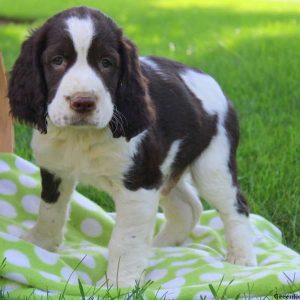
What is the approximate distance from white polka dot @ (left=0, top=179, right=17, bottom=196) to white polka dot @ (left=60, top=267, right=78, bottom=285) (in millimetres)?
995

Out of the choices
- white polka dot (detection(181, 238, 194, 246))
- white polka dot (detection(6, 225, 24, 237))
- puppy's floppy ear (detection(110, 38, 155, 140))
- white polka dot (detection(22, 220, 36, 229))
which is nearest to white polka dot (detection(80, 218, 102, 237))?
white polka dot (detection(22, 220, 36, 229))

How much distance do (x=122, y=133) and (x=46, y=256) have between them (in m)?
0.84

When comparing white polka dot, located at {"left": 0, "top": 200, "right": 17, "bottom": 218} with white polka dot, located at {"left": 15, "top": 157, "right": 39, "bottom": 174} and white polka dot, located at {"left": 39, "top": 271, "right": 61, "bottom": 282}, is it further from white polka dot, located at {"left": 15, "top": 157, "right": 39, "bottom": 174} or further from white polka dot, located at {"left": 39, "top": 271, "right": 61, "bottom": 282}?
white polka dot, located at {"left": 39, "top": 271, "right": 61, "bottom": 282}

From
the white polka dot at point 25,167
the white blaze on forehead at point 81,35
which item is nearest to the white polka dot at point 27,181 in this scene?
the white polka dot at point 25,167

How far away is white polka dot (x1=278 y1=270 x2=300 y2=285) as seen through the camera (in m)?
3.64

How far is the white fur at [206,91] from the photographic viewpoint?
14.3ft

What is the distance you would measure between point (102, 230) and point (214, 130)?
996 mm

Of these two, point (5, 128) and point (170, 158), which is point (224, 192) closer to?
point (170, 158)

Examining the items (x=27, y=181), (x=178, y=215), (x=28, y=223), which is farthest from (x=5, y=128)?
(x=178, y=215)

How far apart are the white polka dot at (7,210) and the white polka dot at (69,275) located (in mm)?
844

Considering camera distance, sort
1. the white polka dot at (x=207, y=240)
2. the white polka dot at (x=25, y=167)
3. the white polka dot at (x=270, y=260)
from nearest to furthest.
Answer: the white polka dot at (x=270, y=260) → the white polka dot at (x=207, y=240) → the white polka dot at (x=25, y=167)

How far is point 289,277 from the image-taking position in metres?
3.68

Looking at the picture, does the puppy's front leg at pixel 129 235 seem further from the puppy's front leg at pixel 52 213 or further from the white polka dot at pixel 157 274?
the puppy's front leg at pixel 52 213

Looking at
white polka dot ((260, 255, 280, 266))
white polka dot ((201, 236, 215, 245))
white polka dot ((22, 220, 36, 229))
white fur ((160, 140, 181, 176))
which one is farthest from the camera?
white polka dot ((201, 236, 215, 245))
